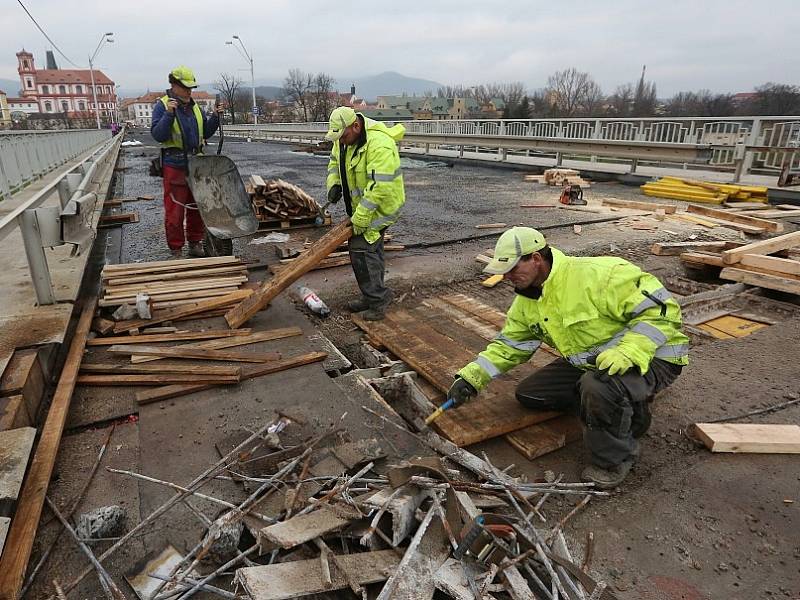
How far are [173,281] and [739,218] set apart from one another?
31.4 ft

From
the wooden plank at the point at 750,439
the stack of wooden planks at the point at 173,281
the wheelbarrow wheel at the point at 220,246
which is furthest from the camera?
the wheelbarrow wheel at the point at 220,246

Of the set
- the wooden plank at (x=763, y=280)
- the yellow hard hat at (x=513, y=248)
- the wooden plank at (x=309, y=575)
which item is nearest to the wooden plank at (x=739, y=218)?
→ the wooden plank at (x=763, y=280)

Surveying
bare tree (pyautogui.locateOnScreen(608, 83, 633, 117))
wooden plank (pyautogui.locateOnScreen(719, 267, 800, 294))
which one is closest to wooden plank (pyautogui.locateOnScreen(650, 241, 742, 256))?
wooden plank (pyautogui.locateOnScreen(719, 267, 800, 294))

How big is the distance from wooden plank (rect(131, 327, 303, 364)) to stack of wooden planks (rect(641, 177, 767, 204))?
419 inches

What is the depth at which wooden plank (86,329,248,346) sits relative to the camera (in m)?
4.35

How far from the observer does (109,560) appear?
233cm

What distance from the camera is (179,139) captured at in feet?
20.7

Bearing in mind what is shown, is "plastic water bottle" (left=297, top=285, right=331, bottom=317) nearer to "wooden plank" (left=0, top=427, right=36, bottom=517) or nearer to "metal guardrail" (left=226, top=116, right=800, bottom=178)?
"wooden plank" (left=0, top=427, right=36, bottom=517)

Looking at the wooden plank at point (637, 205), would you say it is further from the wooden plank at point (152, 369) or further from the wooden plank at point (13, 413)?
the wooden plank at point (13, 413)

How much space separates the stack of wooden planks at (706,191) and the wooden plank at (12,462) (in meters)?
12.7

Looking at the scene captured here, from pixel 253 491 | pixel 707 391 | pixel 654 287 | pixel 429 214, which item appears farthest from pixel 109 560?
pixel 429 214

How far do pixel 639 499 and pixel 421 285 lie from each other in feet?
12.3

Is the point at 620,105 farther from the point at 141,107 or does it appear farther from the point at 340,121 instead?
the point at 141,107

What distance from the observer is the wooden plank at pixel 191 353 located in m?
4.13
